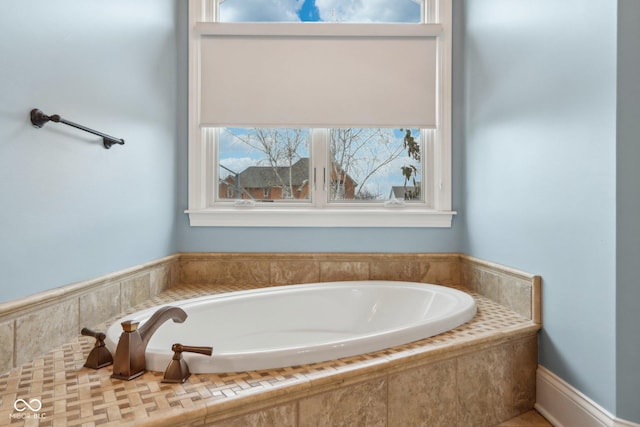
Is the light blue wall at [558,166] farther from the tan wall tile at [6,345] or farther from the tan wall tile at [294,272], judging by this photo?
the tan wall tile at [6,345]

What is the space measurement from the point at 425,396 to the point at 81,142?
62.8 inches

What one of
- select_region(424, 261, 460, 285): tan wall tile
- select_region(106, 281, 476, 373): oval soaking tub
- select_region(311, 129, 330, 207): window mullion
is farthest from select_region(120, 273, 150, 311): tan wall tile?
select_region(424, 261, 460, 285): tan wall tile

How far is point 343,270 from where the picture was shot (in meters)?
2.46

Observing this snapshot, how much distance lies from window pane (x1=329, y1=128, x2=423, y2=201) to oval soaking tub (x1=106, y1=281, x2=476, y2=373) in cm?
64

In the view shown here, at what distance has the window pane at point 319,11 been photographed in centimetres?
255

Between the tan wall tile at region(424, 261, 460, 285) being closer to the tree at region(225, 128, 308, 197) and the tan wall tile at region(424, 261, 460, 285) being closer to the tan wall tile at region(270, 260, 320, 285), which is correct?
the tan wall tile at region(270, 260, 320, 285)

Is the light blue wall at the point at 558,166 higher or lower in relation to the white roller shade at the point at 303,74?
lower

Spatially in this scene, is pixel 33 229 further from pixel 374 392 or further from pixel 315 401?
pixel 374 392

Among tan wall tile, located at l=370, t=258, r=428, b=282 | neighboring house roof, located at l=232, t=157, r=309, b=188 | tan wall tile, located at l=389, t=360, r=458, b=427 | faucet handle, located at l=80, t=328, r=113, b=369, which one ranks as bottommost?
tan wall tile, located at l=389, t=360, r=458, b=427

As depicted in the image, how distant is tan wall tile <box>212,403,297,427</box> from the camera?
1.01 metres

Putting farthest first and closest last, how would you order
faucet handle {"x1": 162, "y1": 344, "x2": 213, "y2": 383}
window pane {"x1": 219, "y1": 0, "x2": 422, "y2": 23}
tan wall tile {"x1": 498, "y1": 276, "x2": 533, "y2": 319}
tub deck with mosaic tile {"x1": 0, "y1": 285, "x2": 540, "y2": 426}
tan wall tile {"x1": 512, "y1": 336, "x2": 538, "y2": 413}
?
window pane {"x1": 219, "y1": 0, "x2": 422, "y2": 23}, tan wall tile {"x1": 498, "y1": 276, "x2": 533, "y2": 319}, tan wall tile {"x1": 512, "y1": 336, "x2": 538, "y2": 413}, faucet handle {"x1": 162, "y1": 344, "x2": 213, "y2": 383}, tub deck with mosaic tile {"x1": 0, "y1": 285, "x2": 540, "y2": 426}

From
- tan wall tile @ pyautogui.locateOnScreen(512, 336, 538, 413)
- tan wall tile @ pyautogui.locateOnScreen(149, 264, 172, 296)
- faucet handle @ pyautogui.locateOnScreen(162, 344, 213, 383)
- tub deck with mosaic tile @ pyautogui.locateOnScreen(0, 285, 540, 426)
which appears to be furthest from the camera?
tan wall tile @ pyautogui.locateOnScreen(149, 264, 172, 296)

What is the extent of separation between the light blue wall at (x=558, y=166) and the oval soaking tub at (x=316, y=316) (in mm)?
376

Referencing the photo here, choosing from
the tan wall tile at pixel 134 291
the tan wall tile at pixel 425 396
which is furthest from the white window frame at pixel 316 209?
the tan wall tile at pixel 425 396
